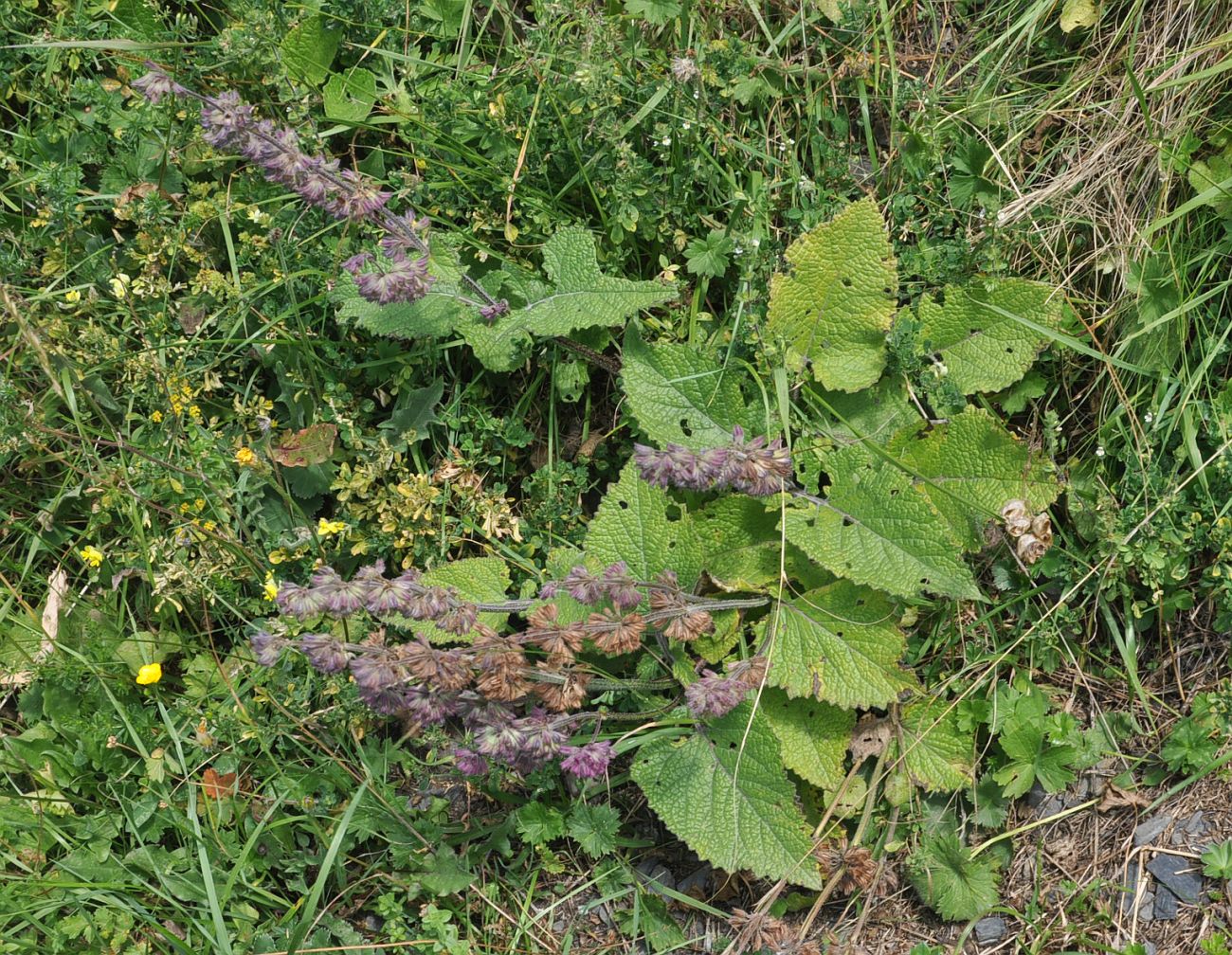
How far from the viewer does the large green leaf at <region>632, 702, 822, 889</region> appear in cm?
303

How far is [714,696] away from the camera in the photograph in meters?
2.80

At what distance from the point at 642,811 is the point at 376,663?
1278 mm

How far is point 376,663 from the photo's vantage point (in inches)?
101

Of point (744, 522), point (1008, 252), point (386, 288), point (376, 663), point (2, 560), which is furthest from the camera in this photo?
point (2, 560)

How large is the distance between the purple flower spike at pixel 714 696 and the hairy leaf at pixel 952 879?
3.01 feet

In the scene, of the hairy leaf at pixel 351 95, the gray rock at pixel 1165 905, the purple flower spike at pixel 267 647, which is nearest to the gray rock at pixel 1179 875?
the gray rock at pixel 1165 905

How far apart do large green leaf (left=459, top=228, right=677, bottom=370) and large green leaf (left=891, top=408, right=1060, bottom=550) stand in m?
0.96

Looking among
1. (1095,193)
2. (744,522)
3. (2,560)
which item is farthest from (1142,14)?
(2,560)

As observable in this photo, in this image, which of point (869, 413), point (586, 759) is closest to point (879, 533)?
Result: point (869, 413)

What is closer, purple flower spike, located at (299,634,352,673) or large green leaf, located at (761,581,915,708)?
purple flower spike, located at (299,634,352,673)

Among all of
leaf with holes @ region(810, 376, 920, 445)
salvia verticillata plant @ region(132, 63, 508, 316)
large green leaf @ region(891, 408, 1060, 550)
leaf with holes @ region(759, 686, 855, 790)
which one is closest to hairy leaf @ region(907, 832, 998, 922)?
leaf with holes @ region(759, 686, 855, 790)

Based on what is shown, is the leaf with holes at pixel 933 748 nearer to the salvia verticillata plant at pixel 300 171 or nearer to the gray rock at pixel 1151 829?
the gray rock at pixel 1151 829

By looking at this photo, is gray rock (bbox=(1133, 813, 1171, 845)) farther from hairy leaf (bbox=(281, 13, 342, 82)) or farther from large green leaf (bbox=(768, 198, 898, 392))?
hairy leaf (bbox=(281, 13, 342, 82))

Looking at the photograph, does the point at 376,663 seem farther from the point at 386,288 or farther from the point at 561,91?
the point at 561,91
